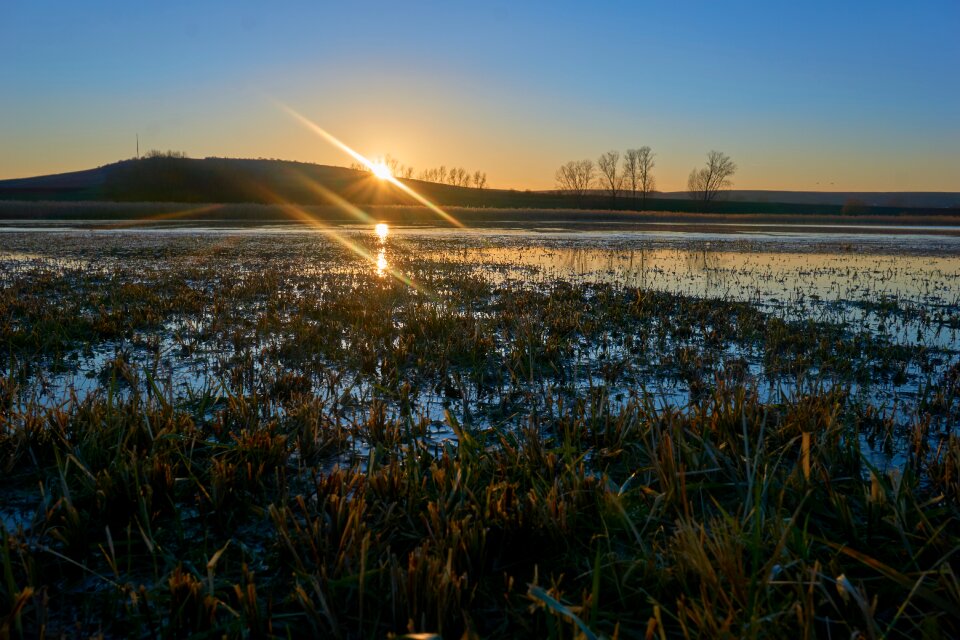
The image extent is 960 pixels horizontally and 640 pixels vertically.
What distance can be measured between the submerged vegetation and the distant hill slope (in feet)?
273

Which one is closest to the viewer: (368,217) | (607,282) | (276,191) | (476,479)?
(476,479)

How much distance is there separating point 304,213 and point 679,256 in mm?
42821

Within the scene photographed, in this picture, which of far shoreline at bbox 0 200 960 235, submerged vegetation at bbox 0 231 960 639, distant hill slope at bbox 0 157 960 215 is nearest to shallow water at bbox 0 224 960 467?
submerged vegetation at bbox 0 231 960 639

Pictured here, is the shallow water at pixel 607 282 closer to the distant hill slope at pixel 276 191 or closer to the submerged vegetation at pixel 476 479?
the submerged vegetation at pixel 476 479

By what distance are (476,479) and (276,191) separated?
351 feet

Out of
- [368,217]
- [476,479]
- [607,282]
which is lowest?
[476,479]

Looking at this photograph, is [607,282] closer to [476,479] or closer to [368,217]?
[476,479]

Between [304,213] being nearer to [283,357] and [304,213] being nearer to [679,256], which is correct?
[679,256]

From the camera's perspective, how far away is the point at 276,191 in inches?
3967

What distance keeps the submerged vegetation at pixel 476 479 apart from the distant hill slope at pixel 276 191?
8323 cm

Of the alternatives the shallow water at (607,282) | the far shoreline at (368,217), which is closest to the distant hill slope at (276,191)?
the far shoreline at (368,217)

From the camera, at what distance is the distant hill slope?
92.4 metres

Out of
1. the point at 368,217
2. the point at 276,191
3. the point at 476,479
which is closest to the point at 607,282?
the point at 476,479

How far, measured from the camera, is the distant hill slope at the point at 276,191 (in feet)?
303
